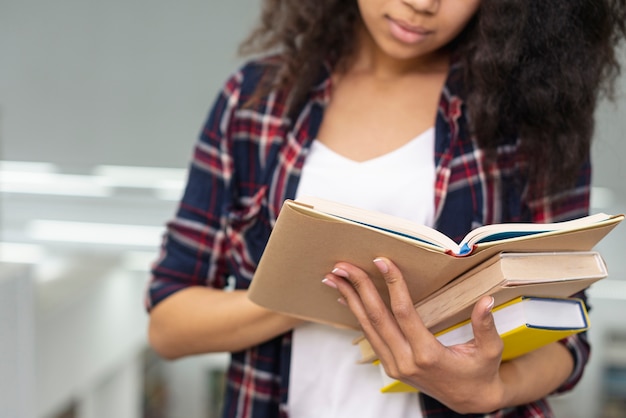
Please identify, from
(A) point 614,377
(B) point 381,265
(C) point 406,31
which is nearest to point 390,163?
(C) point 406,31

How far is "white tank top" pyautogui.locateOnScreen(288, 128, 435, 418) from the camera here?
97cm

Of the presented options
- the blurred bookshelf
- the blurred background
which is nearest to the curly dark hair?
the blurred bookshelf

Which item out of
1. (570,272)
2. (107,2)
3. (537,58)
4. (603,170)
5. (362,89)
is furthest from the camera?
(107,2)

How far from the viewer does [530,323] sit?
0.78m

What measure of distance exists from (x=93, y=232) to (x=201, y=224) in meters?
1.66

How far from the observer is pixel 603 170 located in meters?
2.38

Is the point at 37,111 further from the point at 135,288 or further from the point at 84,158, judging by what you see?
the point at 135,288

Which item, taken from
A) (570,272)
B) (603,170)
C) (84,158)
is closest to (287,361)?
(570,272)

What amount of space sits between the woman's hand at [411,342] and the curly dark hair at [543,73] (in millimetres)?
282

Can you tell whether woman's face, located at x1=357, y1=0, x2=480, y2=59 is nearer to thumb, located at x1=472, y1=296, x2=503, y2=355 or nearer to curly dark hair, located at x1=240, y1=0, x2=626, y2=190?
curly dark hair, located at x1=240, y1=0, x2=626, y2=190

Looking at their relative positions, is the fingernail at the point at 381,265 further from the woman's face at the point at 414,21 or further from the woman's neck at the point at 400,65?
the woman's neck at the point at 400,65

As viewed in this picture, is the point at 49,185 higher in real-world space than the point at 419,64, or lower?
lower

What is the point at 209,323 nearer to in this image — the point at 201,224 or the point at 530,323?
the point at 201,224

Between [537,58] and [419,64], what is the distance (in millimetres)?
192
